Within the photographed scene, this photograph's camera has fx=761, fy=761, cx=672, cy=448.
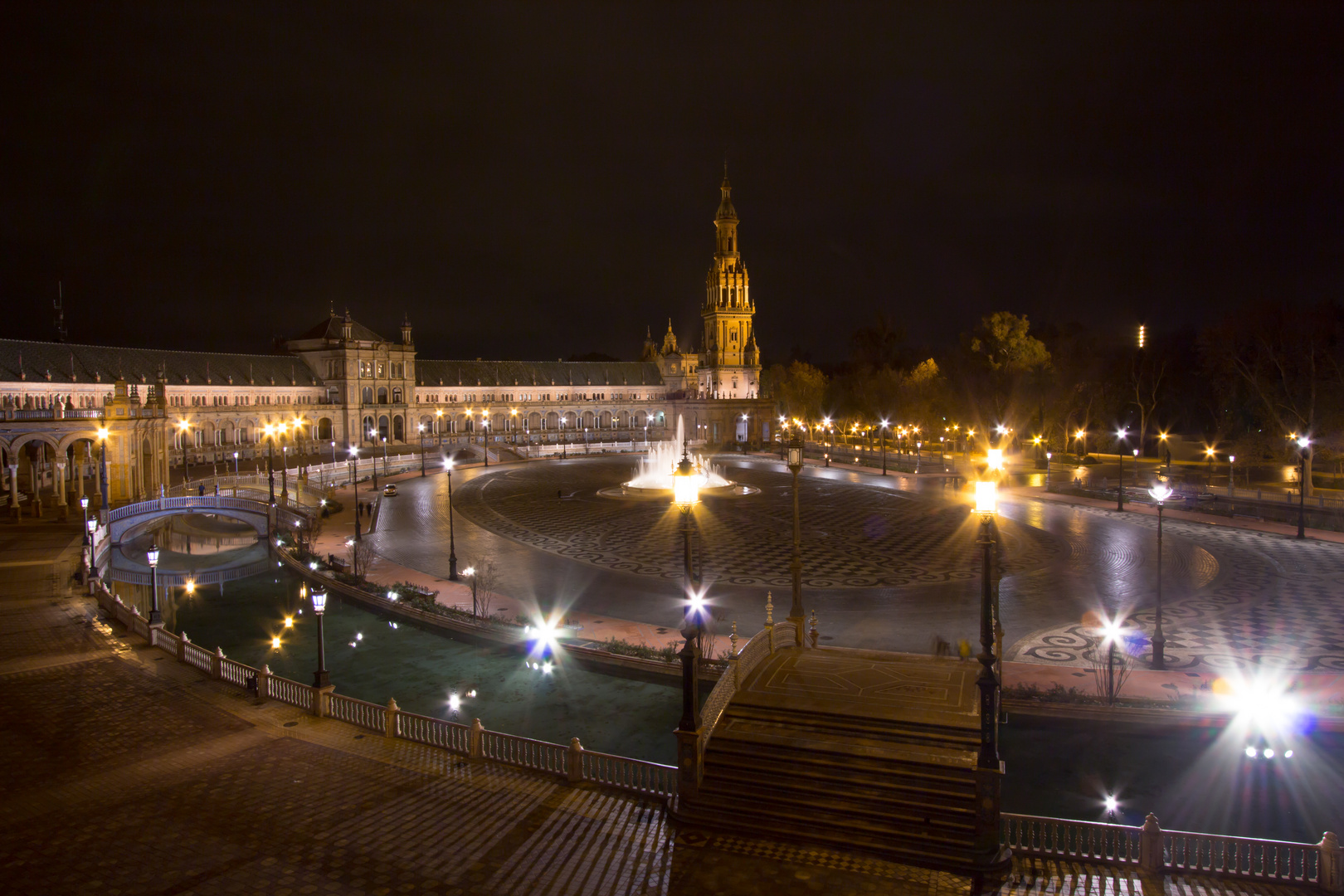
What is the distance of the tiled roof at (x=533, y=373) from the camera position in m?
106

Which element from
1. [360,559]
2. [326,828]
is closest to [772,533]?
[360,559]

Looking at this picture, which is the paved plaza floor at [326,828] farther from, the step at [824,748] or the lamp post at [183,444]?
the lamp post at [183,444]

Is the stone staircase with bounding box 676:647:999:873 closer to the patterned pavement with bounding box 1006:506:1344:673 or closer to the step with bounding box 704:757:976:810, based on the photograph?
the step with bounding box 704:757:976:810

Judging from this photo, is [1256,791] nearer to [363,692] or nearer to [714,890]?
[714,890]

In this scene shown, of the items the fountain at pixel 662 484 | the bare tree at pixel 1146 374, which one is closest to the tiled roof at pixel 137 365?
the fountain at pixel 662 484

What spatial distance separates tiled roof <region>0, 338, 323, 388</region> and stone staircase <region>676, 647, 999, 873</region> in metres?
73.7

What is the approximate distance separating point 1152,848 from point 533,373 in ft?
365

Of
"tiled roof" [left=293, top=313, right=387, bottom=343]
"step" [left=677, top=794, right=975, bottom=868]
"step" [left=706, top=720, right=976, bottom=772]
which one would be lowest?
"step" [left=677, top=794, right=975, bottom=868]

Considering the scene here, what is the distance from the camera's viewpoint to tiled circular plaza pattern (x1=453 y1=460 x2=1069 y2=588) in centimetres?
2980

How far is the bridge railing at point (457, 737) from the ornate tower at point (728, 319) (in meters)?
102

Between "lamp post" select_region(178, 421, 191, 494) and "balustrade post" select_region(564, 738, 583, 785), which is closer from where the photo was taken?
"balustrade post" select_region(564, 738, 583, 785)

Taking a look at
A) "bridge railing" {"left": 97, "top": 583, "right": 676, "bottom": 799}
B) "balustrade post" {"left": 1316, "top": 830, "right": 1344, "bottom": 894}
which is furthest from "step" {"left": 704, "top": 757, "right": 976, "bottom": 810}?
"balustrade post" {"left": 1316, "top": 830, "right": 1344, "bottom": 894}

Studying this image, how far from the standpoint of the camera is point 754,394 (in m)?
120

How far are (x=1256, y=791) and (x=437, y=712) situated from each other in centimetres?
1663
